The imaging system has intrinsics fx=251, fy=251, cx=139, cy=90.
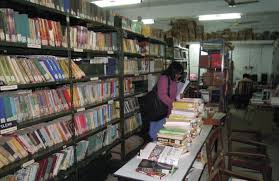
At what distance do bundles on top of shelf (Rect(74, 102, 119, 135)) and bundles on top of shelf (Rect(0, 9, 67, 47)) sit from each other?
0.90 metres

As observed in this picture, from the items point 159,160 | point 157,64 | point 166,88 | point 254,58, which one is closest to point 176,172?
point 159,160

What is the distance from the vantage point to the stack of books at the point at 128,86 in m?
4.11

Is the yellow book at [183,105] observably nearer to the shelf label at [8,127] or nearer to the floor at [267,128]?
the shelf label at [8,127]

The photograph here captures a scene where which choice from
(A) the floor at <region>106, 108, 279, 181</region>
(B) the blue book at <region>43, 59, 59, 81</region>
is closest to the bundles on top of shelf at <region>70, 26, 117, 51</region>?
(B) the blue book at <region>43, 59, 59, 81</region>

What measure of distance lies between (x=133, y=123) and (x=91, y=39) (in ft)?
5.96

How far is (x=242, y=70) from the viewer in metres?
11.3

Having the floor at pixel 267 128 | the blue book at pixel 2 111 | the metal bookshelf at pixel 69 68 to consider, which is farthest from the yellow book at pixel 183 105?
the floor at pixel 267 128

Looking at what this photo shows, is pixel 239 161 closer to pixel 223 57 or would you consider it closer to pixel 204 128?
pixel 204 128

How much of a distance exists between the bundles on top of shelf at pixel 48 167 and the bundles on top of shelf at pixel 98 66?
97cm

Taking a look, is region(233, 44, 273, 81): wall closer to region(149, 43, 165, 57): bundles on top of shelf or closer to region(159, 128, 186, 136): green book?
region(149, 43, 165, 57): bundles on top of shelf

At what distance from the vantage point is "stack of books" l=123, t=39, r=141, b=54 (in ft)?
13.4

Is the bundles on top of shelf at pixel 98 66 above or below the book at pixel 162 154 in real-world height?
above

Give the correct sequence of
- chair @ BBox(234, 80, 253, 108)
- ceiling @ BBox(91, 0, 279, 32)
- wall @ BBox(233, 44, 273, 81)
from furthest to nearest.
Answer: wall @ BBox(233, 44, 273, 81), chair @ BBox(234, 80, 253, 108), ceiling @ BBox(91, 0, 279, 32)

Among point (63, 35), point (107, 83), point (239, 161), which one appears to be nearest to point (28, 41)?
point (63, 35)
